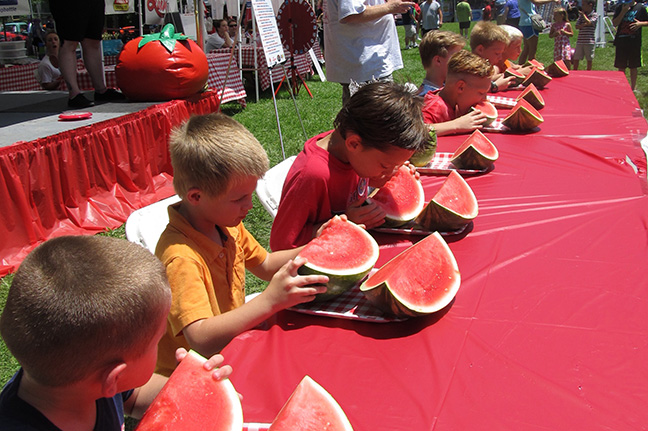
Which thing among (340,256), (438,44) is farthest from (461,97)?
(340,256)

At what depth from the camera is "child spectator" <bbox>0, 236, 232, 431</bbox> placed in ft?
3.66

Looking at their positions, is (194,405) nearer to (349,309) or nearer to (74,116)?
(349,309)

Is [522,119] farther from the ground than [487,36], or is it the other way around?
[487,36]

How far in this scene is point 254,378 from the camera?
1.46 metres

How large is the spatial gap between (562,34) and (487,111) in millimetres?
9255

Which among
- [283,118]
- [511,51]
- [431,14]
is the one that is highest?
[431,14]

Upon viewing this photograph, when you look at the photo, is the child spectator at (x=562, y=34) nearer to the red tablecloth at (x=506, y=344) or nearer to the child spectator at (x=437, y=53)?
the child spectator at (x=437, y=53)

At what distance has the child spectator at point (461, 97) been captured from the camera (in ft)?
13.1

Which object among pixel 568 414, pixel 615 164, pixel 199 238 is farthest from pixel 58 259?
pixel 615 164

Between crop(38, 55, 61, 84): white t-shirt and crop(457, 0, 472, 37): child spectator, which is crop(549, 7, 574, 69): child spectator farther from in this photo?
crop(457, 0, 472, 37): child spectator

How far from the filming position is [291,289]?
5.45ft

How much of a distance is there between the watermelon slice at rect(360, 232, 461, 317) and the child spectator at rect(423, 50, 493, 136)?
7.30ft

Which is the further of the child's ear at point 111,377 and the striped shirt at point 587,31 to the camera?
the striped shirt at point 587,31

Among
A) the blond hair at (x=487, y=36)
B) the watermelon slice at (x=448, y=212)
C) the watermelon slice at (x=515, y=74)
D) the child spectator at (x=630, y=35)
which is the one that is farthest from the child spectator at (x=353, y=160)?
the child spectator at (x=630, y=35)
